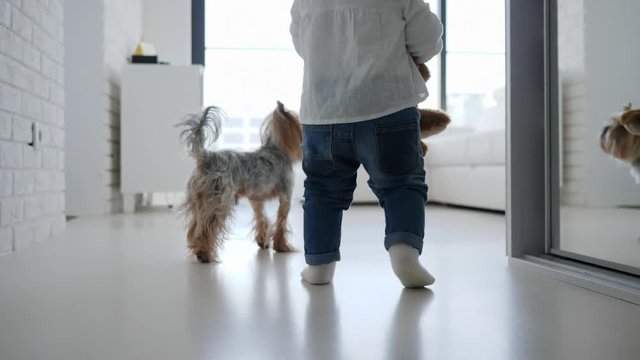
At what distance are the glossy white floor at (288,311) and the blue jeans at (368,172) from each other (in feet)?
0.51

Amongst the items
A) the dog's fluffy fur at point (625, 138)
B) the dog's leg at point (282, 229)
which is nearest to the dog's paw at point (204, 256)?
the dog's leg at point (282, 229)

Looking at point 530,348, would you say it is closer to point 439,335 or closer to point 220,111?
point 439,335

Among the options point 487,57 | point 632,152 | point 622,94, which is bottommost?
point 632,152

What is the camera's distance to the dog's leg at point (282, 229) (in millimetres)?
2296

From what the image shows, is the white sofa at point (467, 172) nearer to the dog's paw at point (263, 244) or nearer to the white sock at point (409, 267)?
the dog's paw at point (263, 244)

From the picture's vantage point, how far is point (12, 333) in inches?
44.4

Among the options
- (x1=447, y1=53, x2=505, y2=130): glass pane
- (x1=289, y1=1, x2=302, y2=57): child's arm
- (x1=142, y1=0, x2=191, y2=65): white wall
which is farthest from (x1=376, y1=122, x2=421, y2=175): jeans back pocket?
(x1=447, y1=53, x2=505, y2=130): glass pane

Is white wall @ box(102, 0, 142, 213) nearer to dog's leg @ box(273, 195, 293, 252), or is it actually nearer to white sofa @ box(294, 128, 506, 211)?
white sofa @ box(294, 128, 506, 211)

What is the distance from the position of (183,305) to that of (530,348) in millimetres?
790

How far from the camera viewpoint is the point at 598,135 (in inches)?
67.8

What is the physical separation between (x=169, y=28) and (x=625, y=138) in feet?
16.0

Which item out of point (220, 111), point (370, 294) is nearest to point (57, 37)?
point (220, 111)

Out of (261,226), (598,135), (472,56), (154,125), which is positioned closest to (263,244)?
(261,226)

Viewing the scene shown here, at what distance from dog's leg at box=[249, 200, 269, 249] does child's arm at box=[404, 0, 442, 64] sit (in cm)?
105
